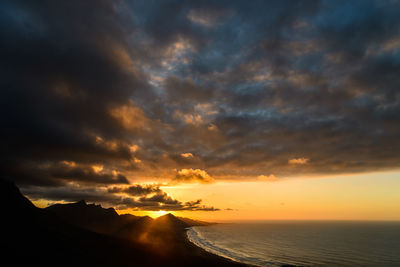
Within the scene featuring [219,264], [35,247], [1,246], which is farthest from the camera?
[219,264]

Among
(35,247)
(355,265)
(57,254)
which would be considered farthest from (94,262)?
(355,265)

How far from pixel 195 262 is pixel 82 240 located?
126 feet

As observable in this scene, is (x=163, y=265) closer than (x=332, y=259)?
Yes

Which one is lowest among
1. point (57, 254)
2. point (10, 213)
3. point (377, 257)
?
point (377, 257)

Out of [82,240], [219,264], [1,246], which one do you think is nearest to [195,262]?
[219,264]

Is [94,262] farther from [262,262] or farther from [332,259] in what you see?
[332,259]

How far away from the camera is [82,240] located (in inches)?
2741

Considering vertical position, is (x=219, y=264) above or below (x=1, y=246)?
below

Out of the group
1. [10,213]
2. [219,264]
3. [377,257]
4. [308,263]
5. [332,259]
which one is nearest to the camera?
[10,213]

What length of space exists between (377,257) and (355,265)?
2876 centimetres

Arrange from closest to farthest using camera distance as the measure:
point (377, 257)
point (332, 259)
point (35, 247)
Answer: point (35, 247) → point (332, 259) → point (377, 257)

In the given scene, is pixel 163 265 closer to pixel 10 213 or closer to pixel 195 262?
pixel 195 262

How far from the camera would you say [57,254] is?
53.2 metres

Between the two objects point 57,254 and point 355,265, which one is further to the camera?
point 355,265
